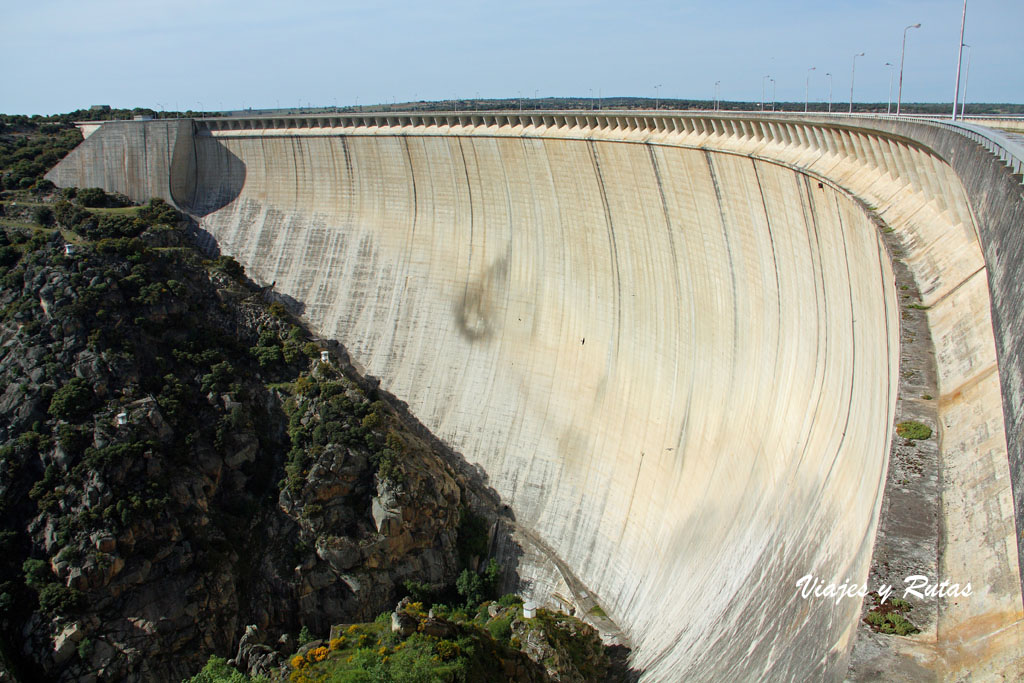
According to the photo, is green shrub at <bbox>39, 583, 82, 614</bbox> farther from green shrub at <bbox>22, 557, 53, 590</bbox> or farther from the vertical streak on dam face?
the vertical streak on dam face

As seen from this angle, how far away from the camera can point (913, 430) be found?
815 cm

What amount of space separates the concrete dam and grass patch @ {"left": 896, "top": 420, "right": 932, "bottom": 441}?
0.26 feet

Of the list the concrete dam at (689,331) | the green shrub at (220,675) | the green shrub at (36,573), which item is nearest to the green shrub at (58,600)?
the green shrub at (36,573)

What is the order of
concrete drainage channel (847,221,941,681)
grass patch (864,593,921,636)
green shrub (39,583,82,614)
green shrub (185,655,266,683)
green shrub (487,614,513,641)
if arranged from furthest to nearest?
green shrub (39,583,82,614), green shrub (487,614,513,641), green shrub (185,655,266,683), grass patch (864,593,921,636), concrete drainage channel (847,221,941,681)

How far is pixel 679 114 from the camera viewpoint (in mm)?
21141

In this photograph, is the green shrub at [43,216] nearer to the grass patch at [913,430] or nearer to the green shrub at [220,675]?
the green shrub at [220,675]

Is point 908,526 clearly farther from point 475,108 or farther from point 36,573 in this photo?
point 475,108

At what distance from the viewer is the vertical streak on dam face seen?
11.4m

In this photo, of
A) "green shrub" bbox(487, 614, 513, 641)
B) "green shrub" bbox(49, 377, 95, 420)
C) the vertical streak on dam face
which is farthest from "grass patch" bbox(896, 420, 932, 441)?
"green shrub" bbox(49, 377, 95, 420)

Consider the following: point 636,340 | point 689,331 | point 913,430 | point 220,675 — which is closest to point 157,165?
point 636,340

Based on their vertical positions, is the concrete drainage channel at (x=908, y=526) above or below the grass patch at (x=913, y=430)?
below

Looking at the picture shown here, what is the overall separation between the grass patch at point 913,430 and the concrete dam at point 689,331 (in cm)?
8

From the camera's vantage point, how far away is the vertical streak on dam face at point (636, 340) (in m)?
11.4

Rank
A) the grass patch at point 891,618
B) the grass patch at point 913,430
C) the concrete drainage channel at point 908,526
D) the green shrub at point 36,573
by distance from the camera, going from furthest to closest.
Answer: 1. the green shrub at point 36,573
2. the grass patch at point 913,430
3. the grass patch at point 891,618
4. the concrete drainage channel at point 908,526
